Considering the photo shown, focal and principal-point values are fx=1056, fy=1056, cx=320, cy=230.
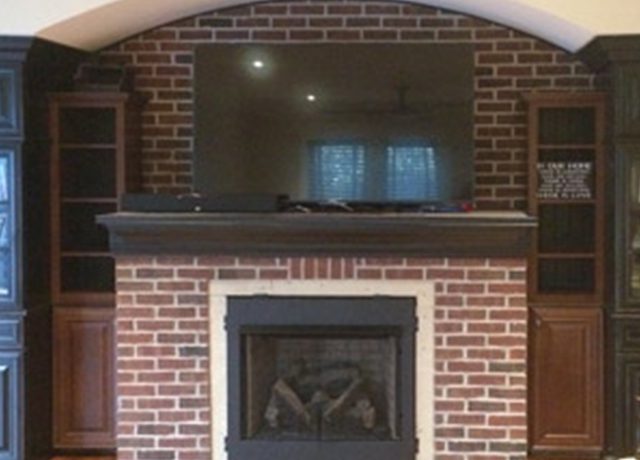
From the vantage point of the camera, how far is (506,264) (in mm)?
5086

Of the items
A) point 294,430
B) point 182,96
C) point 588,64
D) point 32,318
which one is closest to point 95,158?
point 182,96

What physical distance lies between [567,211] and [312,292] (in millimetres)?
1595

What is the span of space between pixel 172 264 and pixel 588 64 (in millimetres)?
2498

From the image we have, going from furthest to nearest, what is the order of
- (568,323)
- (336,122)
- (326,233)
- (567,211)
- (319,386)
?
(567,211) → (568,323) → (336,122) → (319,386) → (326,233)

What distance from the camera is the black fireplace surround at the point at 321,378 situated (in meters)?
5.13

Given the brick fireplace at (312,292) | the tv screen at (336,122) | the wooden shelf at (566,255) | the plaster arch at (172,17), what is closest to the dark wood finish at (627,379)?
the wooden shelf at (566,255)

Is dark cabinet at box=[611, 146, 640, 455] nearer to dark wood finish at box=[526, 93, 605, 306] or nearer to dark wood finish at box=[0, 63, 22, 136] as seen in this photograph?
dark wood finish at box=[526, 93, 605, 306]

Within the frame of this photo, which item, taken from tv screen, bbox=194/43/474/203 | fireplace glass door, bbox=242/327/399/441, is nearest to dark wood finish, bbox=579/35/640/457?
tv screen, bbox=194/43/474/203

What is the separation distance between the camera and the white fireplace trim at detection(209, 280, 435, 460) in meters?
5.11

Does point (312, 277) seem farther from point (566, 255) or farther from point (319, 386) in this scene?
point (566, 255)

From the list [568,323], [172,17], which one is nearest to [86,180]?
[172,17]

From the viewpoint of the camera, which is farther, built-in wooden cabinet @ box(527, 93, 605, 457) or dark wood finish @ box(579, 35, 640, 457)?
built-in wooden cabinet @ box(527, 93, 605, 457)

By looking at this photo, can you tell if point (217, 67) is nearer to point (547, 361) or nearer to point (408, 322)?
point (408, 322)

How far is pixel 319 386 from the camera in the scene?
5359 mm
